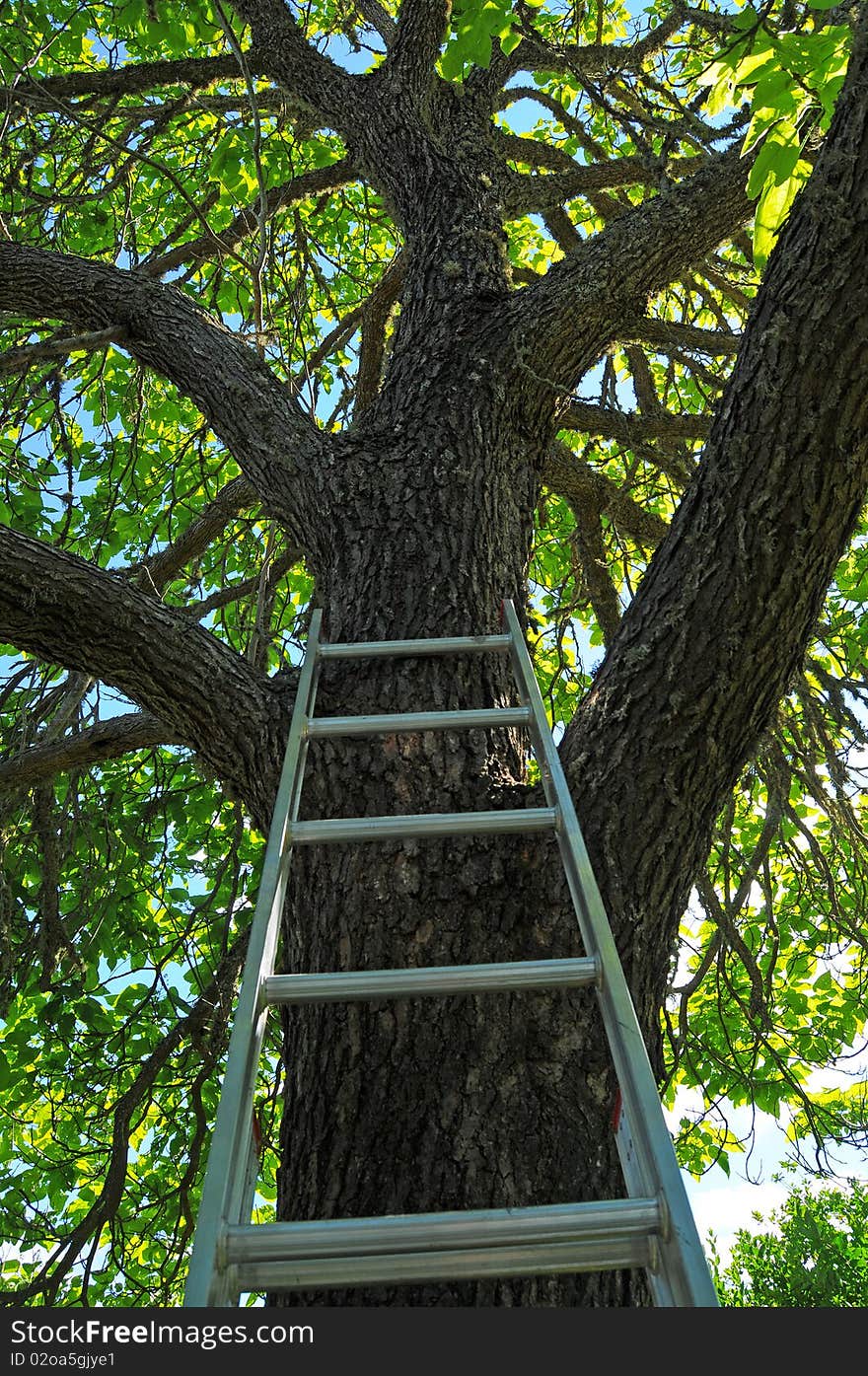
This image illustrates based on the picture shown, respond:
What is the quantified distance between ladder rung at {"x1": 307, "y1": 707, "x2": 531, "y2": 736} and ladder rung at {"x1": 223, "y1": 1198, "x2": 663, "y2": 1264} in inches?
41.4

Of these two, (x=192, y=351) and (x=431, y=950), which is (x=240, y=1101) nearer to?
(x=431, y=950)

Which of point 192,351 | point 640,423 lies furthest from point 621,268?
point 192,351

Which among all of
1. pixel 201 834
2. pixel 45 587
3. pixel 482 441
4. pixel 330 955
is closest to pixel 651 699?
pixel 330 955

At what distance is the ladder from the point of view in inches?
41.3

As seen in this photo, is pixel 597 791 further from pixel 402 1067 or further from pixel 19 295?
pixel 19 295

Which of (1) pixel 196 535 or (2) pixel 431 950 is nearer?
(2) pixel 431 950

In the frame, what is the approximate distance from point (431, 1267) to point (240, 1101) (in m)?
0.32

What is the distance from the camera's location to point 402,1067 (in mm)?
1679

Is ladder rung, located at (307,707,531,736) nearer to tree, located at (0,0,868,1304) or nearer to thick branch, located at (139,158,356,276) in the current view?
tree, located at (0,0,868,1304)

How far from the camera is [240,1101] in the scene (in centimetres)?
124

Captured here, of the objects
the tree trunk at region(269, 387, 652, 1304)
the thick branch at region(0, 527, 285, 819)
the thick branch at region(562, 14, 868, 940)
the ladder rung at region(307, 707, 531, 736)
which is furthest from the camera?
the thick branch at region(0, 527, 285, 819)

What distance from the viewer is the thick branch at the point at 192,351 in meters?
2.81

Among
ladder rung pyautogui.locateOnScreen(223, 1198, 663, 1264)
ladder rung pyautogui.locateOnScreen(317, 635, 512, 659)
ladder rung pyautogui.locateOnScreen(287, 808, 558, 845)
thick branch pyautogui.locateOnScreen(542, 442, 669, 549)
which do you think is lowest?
ladder rung pyautogui.locateOnScreen(223, 1198, 663, 1264)

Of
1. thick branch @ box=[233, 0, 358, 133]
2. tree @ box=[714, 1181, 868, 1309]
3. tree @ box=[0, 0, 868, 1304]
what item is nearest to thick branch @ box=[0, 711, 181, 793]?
tree @ box=[0, 0, 868, 1304]
